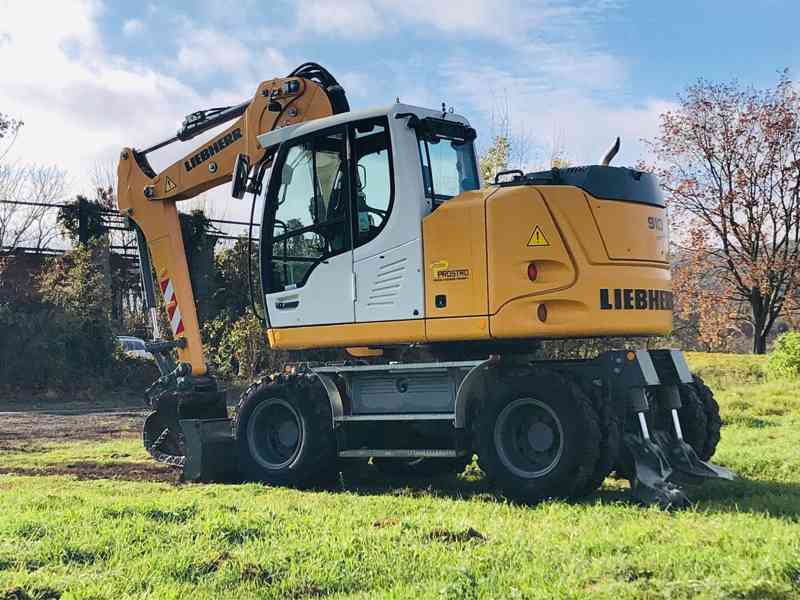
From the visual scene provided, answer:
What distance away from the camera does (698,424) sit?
8.88 metres

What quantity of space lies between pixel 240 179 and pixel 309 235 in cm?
106

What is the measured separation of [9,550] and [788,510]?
548 cm

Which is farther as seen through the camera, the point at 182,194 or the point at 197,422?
the point at 182,194

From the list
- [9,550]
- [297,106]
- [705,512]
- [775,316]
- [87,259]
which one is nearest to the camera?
[9,550]

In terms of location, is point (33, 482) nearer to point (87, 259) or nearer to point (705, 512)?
point (705, 512)

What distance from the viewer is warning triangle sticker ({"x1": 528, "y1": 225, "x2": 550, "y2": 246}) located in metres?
7.84

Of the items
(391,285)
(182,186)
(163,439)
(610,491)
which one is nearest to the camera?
(610,491)

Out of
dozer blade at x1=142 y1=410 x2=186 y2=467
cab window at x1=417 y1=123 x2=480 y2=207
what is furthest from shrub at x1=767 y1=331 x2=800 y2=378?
dozer blade at x1=142 y1=410 x2=186 y2=467

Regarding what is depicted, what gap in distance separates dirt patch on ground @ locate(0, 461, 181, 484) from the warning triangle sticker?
460 cm

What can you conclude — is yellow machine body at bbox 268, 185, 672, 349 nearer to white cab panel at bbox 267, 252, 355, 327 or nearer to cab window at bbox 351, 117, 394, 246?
cab window at bbox 351, 117, 394, 246

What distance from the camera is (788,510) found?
23.0 feet

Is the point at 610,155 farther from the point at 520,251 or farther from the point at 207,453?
the point at 207,453

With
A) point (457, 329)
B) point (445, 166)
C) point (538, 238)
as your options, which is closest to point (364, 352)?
point (457, 329)

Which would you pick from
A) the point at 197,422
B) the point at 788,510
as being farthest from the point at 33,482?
the point at 788,510
